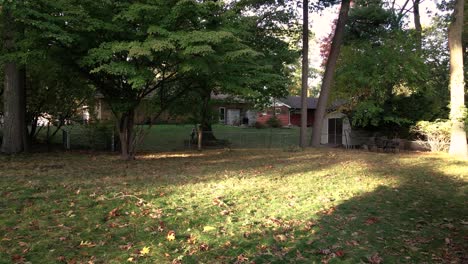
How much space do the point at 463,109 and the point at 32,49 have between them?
16.3m

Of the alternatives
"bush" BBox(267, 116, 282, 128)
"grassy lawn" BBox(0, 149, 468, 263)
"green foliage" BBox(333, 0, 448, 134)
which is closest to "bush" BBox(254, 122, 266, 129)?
"bush" BBox(267, 116, 282, 128)

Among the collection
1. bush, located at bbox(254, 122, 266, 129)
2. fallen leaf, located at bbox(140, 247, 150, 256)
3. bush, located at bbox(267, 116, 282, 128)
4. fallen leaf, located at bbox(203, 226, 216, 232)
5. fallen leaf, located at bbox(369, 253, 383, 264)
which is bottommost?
fallen leaf, located at bbox(369, 253, 383, 264)

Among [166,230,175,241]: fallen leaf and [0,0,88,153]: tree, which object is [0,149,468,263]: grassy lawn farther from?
[0,0,88,153]: tree

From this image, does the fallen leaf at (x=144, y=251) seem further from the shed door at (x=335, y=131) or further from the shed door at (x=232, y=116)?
the shed door at (x=232, y=116)

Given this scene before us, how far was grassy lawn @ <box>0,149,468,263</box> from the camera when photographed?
14.9 feet

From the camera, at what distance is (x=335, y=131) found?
2908 cm

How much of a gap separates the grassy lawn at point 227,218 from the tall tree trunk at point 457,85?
8.23 meters

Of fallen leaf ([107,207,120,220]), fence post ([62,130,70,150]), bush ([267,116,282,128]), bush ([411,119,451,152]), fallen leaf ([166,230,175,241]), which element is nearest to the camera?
fallen leaf ([166,230,175,241])

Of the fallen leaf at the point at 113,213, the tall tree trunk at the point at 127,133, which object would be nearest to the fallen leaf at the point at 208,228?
the fallen leaf at the point at 113,213

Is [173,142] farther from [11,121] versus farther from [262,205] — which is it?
[262,205]

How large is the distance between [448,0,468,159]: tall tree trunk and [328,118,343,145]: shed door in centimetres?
Answer: 1084

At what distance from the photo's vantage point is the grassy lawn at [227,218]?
14.9 ft

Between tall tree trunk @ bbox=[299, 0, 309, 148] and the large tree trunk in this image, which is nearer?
the large tree trunk

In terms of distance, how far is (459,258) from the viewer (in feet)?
15.2
